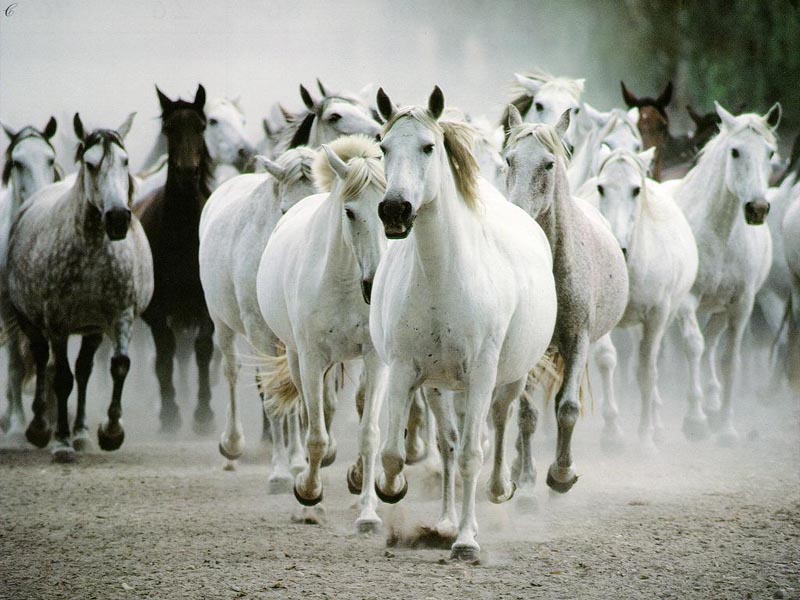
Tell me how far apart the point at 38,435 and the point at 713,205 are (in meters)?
4.98

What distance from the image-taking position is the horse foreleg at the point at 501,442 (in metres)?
5.55

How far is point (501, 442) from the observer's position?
5.64 m

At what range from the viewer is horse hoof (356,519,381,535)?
220 inches

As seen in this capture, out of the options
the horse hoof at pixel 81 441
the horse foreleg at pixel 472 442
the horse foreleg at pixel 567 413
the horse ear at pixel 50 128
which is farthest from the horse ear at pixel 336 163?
the horse ear at pixel 50 128

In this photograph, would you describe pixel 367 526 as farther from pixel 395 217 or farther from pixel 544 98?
pixel 544 98

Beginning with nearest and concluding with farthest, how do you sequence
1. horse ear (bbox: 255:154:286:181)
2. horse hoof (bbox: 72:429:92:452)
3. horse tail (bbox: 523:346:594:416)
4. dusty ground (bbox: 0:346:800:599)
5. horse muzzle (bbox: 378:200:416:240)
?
horse muzzle (bbox: 378:200:416:240) < dusty ground (bbox: 0:346:800:599) < horse tail (bbox: 523:346:594:416) < horse ear (bbox: 255:154:286:181) < horse hoof (bbox: 72:429:92:452)

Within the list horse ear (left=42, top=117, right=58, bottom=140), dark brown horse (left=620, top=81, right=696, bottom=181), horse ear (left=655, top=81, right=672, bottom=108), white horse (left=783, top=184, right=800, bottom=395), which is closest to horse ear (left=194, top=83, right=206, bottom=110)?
horse ear (left=42, top=117, right=58, bottom=140)

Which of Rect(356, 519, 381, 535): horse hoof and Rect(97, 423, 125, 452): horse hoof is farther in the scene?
Rect(97, 423, 125, 452): horse hoof

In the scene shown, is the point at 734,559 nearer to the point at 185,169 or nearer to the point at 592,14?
the point at 185,169

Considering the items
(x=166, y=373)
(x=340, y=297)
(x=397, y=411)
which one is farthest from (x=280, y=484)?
(x=166, y=373)

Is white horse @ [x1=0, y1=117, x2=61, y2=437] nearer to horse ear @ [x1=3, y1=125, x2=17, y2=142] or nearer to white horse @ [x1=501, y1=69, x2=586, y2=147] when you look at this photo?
horse ear @ [x1=3, y1=125, x2=17, y2=142]

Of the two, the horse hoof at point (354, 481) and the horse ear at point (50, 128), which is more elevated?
the horse ear at point (50, 128)

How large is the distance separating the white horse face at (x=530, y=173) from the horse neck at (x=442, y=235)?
110 cm

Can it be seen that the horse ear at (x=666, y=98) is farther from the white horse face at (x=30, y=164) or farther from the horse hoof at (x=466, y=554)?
the horse hoof at (x=466, y=554)
